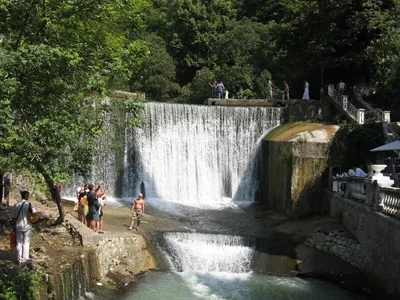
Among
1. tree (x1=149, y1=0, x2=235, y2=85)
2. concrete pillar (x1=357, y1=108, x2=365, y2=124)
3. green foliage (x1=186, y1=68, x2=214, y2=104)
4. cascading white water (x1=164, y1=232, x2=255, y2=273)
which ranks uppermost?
tree (x1=149, y1=0, x2=235, y2=85)

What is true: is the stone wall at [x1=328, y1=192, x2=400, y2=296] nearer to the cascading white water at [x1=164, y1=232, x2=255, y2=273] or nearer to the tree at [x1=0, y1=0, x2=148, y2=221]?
the cascading white water at [x1=164, y1=232, x2=255, y2=273]

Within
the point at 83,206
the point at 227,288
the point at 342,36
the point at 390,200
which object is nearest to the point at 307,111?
the point at 342,36

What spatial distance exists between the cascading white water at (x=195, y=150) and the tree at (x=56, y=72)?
11.3 metres

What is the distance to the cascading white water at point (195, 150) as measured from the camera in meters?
24.0

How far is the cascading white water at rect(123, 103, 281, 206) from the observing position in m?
24.0

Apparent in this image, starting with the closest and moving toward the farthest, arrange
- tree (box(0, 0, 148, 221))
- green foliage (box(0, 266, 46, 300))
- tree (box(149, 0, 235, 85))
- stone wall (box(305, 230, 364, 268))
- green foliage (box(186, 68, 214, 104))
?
green foliage (box(0, 266, 46, 300)) < tree (box(0, 0, 148, 221)) < stone wall (box(305, 230, 364, 268)) < green foliage (box(186, 68, 214, 104)) < tree (box(149, 0, 235, 85))

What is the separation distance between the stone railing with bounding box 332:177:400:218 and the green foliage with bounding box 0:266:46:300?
8477 millimetres

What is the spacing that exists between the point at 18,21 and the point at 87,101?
282 cm

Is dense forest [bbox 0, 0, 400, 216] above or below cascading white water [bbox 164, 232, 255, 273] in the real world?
above

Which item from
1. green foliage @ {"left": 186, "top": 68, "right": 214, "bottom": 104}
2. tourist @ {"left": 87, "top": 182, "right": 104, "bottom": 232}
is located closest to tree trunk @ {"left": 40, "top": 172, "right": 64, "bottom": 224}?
tourist @ {"left": 87, "top": 182, "right": 104, "bottom": 232}

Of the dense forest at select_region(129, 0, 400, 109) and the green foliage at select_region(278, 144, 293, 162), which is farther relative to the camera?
the dense forest at select_region(129, 0, 400, 109)

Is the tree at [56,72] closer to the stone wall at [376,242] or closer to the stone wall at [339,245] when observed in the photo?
the stone wall at [376,242]

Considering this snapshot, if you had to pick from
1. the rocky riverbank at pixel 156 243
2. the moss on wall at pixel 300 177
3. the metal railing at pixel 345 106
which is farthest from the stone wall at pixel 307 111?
the rocky riverbank at pixel 156 243

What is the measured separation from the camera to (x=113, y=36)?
13148 mm
